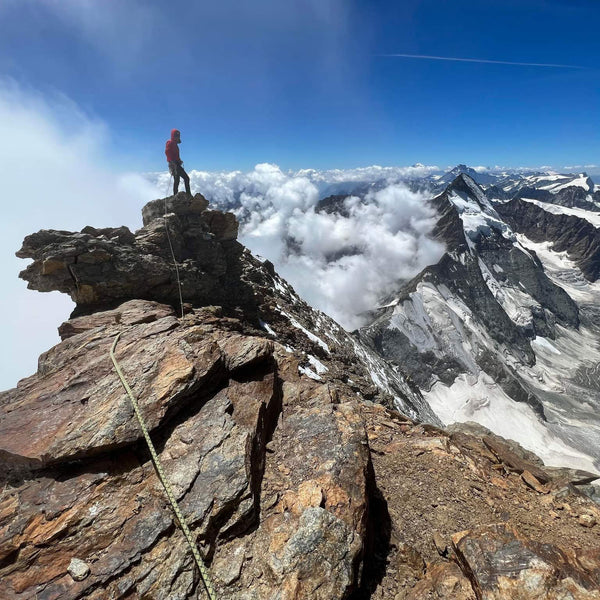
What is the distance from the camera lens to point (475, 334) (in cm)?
19025

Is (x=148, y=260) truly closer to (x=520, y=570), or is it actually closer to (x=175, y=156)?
(x=175, y=156)

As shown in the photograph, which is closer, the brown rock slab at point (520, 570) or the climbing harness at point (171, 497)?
the brown rock slab at point (520, 570)

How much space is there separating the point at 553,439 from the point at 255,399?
181623 millimetres

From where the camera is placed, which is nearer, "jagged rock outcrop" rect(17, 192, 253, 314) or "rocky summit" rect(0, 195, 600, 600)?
"rocky summit" rect(0, 195, 600, 600)

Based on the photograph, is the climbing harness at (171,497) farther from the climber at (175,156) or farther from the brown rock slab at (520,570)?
the climber at (175,156)

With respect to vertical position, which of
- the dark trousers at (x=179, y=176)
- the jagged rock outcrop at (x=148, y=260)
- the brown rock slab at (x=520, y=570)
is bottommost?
the brown rock slab at (x=520, y=570)

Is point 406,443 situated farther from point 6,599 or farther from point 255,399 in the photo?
point 6,599

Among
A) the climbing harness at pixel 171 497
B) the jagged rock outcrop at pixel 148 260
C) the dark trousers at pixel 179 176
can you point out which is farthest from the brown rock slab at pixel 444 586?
the dark trousers at pixel 179 176

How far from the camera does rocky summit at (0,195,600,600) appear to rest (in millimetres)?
6914

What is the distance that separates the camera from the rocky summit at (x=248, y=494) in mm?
6914

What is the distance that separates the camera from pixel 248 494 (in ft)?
27.0

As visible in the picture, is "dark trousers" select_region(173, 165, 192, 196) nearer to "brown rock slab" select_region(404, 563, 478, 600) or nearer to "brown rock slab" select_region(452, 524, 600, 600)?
"brown rock slab" select_region(404, 563, 478, 600)

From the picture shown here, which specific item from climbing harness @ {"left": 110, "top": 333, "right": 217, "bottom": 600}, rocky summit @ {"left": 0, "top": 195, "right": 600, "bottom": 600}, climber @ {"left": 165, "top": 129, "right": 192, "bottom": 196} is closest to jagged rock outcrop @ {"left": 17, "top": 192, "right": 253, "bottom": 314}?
climber @ {"left": 165, "top": 129, "right": 192, "bottom": 196}

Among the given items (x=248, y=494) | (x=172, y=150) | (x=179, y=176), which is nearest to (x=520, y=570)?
(x=248, y=494)
